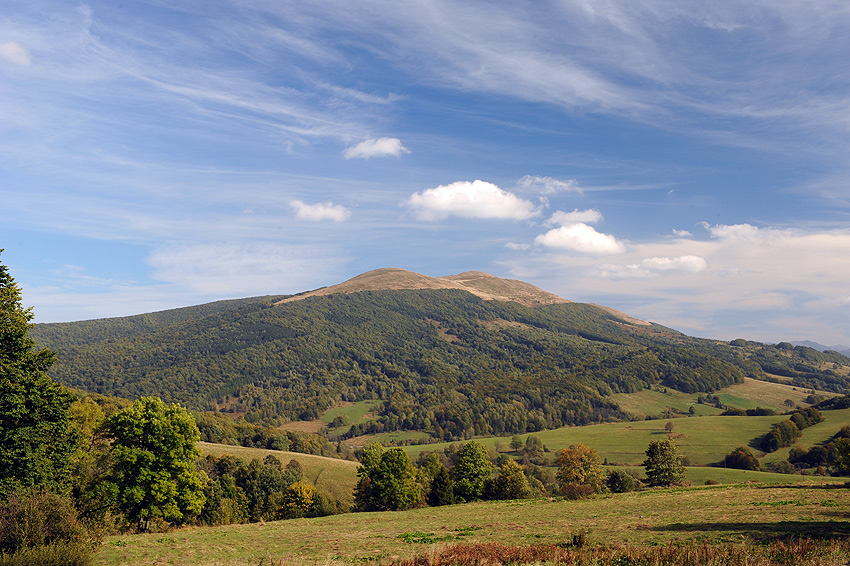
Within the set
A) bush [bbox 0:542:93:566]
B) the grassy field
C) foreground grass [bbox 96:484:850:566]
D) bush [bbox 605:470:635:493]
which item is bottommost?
the grassy field

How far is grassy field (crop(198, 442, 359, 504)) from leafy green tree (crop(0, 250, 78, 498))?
76.9 m

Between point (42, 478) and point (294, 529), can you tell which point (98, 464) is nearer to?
point (42, 478)

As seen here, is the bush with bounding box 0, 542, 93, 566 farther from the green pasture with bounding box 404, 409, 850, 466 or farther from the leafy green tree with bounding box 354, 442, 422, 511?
the green pasture with bounding box 404, 409, 850, 466

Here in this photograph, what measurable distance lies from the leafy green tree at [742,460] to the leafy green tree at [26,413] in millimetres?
151162

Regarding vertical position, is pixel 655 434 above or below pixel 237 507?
below

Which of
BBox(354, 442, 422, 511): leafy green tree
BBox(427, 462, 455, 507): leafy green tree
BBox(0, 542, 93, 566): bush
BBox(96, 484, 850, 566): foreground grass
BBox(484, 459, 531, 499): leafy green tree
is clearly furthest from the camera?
BBox(484, 459, 531, 499): leafy green tree

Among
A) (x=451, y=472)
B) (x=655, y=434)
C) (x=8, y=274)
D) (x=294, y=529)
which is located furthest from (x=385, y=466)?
(x=655, y=434)

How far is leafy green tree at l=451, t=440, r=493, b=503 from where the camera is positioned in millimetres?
70125

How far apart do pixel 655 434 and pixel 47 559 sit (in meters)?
192

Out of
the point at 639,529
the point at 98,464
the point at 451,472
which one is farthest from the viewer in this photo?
the point at 451,472

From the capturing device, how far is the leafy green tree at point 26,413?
3020 cm

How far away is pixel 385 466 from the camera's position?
6675 cm

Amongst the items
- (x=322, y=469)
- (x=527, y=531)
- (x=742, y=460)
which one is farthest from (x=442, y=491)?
(x=742, y=460)

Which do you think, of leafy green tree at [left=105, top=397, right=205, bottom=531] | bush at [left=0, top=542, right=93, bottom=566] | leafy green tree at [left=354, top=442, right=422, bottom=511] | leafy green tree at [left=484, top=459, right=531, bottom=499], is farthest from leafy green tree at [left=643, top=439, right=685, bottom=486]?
bush at [left=0, top=542, right=93, bottom=566]
